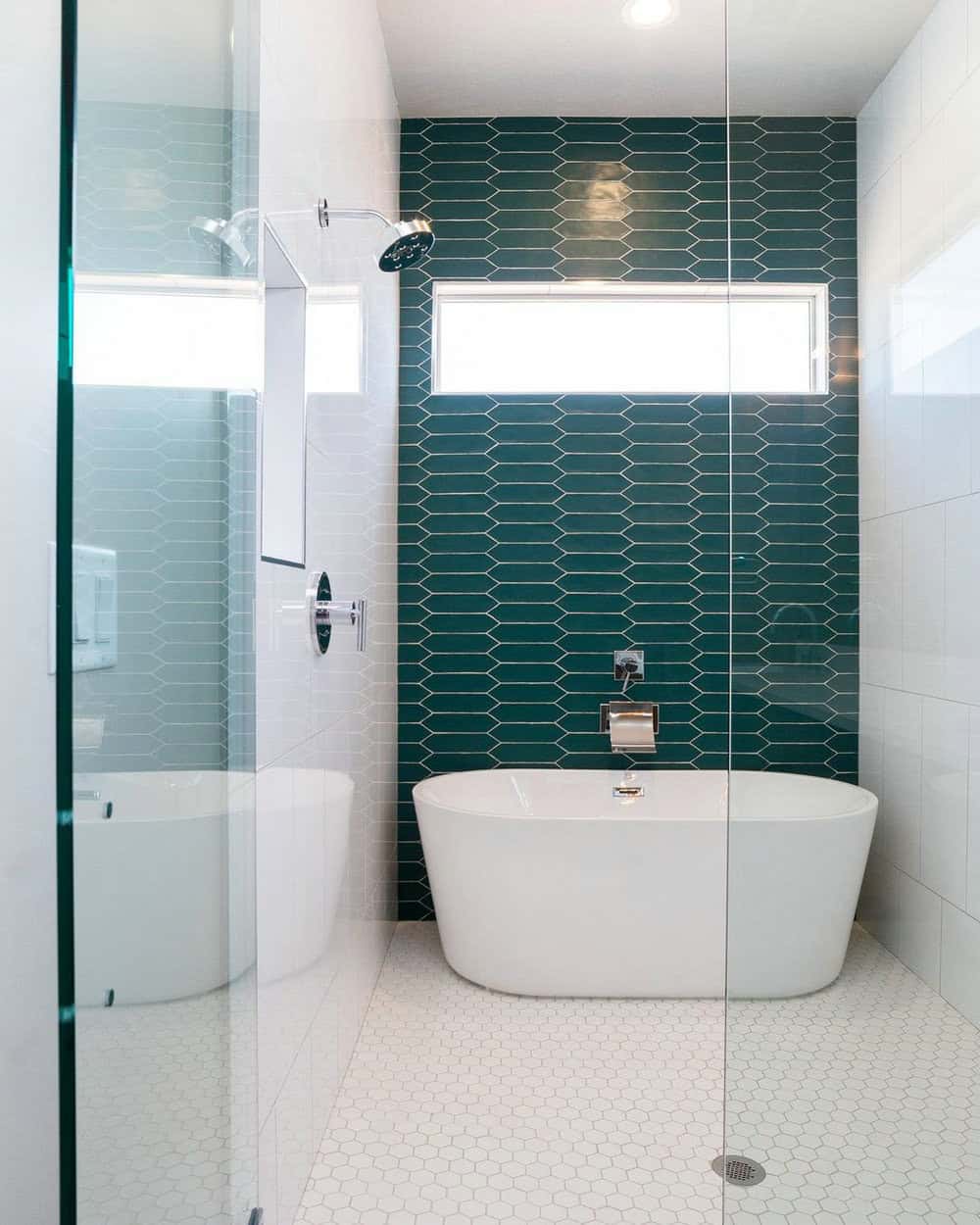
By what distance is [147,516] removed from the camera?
3.38 ft

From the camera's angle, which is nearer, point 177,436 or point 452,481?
point 177,436

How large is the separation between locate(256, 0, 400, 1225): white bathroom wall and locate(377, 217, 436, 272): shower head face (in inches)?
6.3

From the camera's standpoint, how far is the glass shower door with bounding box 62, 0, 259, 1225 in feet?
2.99

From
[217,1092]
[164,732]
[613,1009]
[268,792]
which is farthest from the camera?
[613,1009]

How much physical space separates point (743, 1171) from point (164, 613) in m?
1.11

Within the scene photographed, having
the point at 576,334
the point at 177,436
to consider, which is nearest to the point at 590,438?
the point at 576,334

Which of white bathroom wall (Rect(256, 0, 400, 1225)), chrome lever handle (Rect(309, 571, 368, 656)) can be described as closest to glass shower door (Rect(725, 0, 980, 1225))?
white bathroom wall (Rect(256, 0, 400, 1225))

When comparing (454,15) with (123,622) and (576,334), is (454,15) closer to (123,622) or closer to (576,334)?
(576,334)

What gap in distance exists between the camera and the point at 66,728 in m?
0.85

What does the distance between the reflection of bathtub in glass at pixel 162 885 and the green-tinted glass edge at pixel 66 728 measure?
0.02m

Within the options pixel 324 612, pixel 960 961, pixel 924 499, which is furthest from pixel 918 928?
pixel 324 612

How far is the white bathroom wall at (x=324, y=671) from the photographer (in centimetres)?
183

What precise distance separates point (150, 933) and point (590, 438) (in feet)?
10.5

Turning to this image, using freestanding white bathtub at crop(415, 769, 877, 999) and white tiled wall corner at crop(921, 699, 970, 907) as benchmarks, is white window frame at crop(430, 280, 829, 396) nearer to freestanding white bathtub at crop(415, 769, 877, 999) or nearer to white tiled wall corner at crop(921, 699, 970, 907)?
freestanding white bathtub at crop(415, 769, 877, 999)
